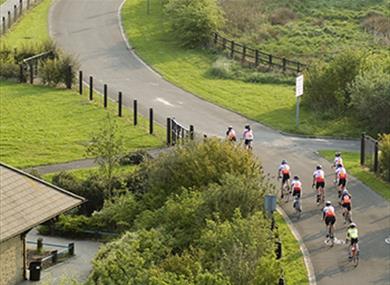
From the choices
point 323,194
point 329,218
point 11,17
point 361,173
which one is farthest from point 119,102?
point 11,17

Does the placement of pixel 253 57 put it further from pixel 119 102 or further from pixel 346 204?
pixel 346 204

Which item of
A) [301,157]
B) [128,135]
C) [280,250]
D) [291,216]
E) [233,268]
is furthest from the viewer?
[128,135]

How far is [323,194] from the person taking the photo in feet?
120

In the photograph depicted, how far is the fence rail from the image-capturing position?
58156mm

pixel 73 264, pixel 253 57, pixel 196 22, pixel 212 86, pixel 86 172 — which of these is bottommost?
pixel 73 264

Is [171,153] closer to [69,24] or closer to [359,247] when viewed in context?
[359,247]

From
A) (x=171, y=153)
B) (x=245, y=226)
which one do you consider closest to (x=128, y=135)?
(x=171, y=153)

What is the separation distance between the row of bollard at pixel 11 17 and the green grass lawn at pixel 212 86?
275 inches

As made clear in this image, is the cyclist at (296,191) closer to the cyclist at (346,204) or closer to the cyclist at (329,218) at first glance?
the cyclist at (346,204)

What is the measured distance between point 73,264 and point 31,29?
115 ft

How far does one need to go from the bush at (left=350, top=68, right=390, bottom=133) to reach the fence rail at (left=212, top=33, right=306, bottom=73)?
10.4 metres

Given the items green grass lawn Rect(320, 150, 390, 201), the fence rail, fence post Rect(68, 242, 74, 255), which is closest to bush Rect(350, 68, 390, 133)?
green grass lawn Rect(320, 150, 390, 201)

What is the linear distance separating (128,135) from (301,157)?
25.3 ft

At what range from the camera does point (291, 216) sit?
3509 cm
